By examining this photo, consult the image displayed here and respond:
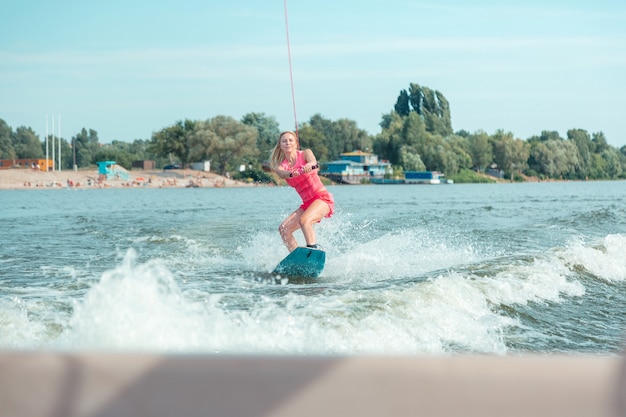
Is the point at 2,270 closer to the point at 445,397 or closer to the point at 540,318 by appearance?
the point at 540,318

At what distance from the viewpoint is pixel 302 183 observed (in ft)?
28.9

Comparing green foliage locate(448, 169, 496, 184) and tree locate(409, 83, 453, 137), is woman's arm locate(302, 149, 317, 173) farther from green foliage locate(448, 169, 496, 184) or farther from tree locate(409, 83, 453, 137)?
tree locate(409, 83, 453, 137)

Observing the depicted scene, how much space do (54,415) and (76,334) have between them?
11.8 feet

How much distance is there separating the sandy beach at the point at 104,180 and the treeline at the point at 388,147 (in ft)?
10.1

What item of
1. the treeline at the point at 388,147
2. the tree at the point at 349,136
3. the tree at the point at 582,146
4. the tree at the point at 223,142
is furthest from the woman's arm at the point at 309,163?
the tree at the point at 349,136

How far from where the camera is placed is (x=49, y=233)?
50.4ft

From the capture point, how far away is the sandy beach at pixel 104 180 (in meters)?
60.4

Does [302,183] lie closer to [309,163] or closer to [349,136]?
[309,163]

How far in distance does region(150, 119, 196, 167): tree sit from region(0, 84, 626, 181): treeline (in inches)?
0.8

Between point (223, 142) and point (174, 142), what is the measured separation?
663cm

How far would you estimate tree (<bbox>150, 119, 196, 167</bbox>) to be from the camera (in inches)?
3115

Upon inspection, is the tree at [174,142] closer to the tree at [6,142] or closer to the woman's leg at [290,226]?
the tree at [6,142]

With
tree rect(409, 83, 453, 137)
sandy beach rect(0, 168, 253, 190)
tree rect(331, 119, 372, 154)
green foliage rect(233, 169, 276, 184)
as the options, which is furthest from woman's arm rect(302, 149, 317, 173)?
tree rect(409, 83, 453, 137)

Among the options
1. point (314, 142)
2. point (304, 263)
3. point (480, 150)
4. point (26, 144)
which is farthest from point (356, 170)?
point (304, 263)
